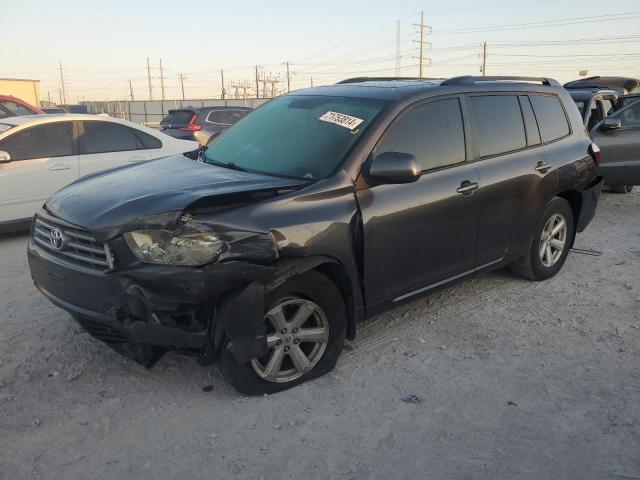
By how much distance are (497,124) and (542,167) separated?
2.10 feet

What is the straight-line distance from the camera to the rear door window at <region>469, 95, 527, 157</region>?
4184 mm

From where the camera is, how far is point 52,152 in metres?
6.78

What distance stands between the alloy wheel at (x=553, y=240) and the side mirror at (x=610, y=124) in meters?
3.63

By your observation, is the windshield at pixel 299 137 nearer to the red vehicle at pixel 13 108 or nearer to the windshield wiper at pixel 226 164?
the windshield wiper at pixel 226 164

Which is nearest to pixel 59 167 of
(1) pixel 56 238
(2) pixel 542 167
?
(1) pixel 56 238

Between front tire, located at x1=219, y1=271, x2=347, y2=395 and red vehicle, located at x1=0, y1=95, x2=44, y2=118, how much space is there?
39.0ft

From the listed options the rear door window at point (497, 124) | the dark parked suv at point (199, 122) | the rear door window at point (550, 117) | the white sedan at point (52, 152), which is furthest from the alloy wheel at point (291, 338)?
the dark parked suv at point (199, 122)

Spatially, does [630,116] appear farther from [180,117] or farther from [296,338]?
[180,117]

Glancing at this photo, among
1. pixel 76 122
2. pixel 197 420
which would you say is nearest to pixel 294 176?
pixel 197 420

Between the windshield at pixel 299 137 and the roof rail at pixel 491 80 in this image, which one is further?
the roof rail at pixel 491 80

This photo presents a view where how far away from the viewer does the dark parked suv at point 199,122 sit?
44.8 feet

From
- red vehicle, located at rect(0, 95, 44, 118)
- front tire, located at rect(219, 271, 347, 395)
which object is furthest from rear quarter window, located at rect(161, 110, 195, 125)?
front tire, located at rect(219, 271, 347, 395)

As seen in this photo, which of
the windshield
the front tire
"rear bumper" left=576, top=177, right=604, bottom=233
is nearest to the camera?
→ the front tire

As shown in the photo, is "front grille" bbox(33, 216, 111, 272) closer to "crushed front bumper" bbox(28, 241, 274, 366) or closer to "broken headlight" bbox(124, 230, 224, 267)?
"crushed front bumper" bbox(28, 241, 274, 366)
